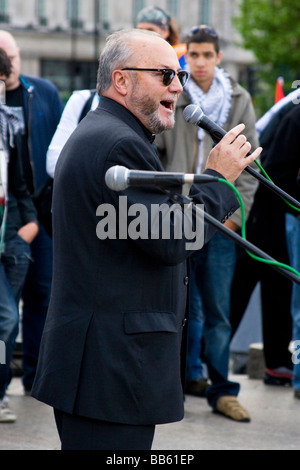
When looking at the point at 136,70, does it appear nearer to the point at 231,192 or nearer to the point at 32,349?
the point at 231,192

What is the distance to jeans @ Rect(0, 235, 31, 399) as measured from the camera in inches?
209

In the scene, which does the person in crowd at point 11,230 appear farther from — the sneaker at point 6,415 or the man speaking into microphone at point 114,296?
the man speaking into microphone at point 114,296

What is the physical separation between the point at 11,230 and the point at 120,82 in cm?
249

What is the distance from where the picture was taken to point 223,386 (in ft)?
19.3

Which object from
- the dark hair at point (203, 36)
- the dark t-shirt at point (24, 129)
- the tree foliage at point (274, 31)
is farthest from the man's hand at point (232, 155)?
the tree foliage at point (274, 31)

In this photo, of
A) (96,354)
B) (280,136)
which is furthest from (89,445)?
(280,136)

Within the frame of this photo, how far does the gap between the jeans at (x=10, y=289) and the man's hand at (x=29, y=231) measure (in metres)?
0.03

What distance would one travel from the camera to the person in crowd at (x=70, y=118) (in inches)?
222

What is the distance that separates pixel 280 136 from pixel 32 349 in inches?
86.0

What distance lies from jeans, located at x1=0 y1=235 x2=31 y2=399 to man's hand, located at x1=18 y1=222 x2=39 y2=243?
0.03 metres

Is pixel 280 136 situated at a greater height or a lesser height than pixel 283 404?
greater

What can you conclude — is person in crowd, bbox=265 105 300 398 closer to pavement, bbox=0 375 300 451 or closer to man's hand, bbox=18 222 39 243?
pavement, bbox=0 375 300 451

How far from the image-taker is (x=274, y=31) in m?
35.3
